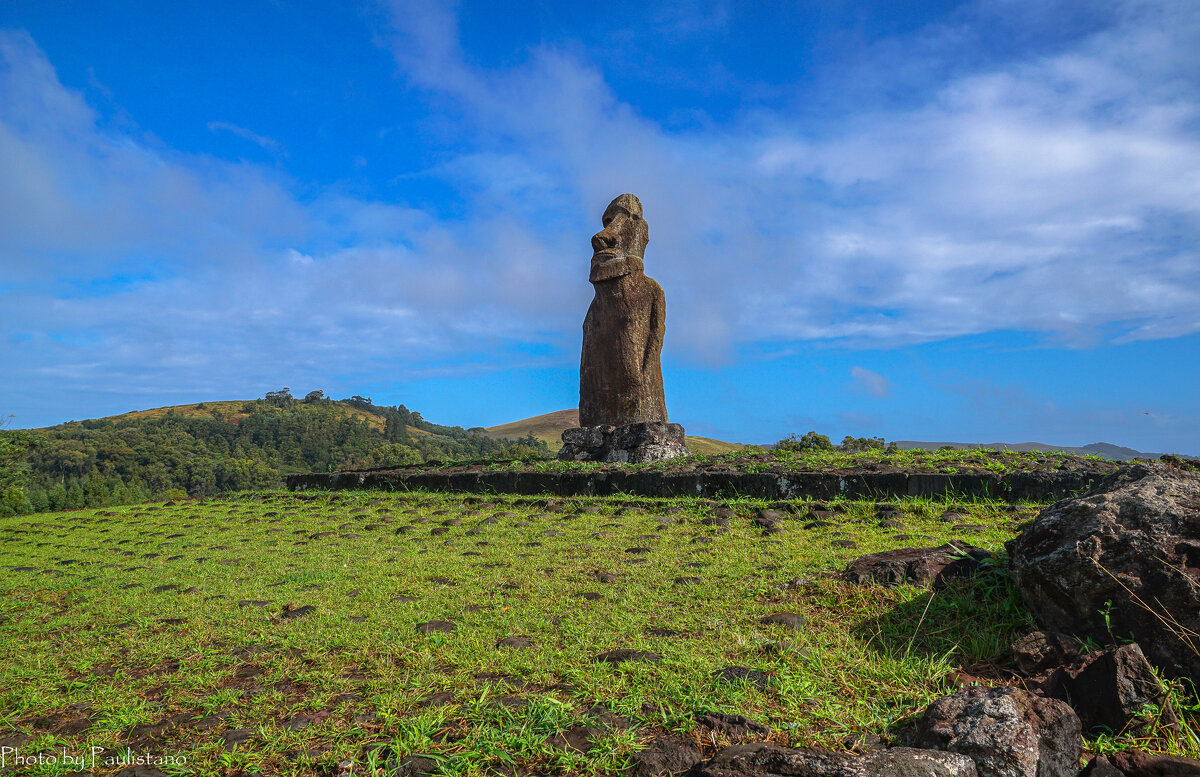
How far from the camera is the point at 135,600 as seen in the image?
5.21 metres

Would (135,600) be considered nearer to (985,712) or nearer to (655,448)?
(985,712)

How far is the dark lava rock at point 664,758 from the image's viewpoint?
7.77ft

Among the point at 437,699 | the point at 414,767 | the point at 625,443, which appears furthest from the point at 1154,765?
the point at 625,443

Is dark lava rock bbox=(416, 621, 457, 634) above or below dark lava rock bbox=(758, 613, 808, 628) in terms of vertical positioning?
below

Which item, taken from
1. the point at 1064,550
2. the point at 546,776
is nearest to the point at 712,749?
the point at 546,776

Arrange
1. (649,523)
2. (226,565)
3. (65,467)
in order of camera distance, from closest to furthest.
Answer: (226,565), (649,523), (65,467)

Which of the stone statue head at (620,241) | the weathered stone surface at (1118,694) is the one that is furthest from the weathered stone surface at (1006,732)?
the stone statue head at (620,241)

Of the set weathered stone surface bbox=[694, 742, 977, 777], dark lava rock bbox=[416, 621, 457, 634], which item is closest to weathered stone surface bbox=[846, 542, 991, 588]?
weathered stone surface bbox=[694, 742, 977, 777]

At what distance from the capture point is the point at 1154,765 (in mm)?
2244

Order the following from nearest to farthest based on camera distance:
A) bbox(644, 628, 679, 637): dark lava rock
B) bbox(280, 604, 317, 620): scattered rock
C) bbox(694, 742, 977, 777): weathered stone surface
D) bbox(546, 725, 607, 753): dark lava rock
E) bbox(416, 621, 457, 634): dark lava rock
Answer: bbox(694, 742, 977, 777): weathered stone surface, bbox(546, 725, 607, 753): dark lava rock, bbox(644, 628, 679, 637): dark lava rock, bbox(416, 621, 457, 634): dark lava rock, bbox(280, 604, 317, 620): scattered rock

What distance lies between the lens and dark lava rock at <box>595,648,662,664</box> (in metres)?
3.36

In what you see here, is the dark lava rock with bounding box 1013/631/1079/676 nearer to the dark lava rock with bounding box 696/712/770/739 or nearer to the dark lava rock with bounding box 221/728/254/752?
the dark lava rock with bounding box 696/712/770/739

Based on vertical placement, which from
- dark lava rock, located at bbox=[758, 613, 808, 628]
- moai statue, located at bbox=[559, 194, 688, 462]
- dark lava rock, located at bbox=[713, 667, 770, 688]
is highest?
moai statue, located at bbox=[559, 194, 688, 462]

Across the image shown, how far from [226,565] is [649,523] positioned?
4285 millimetres
